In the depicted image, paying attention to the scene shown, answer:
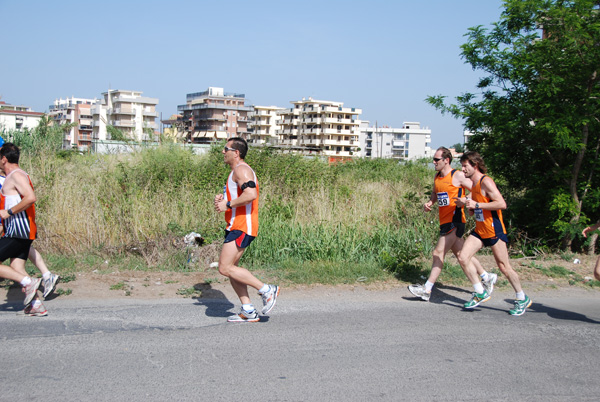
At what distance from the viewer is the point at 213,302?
6965 mm

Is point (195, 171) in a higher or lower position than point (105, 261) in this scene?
higher

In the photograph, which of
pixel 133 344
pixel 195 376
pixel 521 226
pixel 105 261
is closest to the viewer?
pixel 195 376

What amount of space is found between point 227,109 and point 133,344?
136m

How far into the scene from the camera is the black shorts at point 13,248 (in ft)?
19.9

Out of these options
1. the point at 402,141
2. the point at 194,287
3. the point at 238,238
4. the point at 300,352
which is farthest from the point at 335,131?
the point at 300,352

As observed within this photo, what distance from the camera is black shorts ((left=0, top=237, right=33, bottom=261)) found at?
6.07 meters

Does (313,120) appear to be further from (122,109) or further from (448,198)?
(448,198)

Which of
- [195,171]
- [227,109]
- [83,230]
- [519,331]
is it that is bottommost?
[519,331]

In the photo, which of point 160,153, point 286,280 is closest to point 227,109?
point 160,153

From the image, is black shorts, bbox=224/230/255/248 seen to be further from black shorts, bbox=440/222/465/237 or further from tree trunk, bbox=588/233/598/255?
tree trunk, bbox=588/233/598/255

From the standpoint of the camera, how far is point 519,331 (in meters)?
6.03

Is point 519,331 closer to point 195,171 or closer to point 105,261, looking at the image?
point 105,261

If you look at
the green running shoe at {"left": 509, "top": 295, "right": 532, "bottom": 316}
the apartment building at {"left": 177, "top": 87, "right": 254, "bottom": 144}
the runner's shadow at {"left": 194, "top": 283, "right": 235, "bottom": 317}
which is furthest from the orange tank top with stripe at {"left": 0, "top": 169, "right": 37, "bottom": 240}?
the apartment building at {"left": 177, "top": 87, "right": 254, "bottom": 144}

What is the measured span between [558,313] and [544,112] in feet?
15.3
